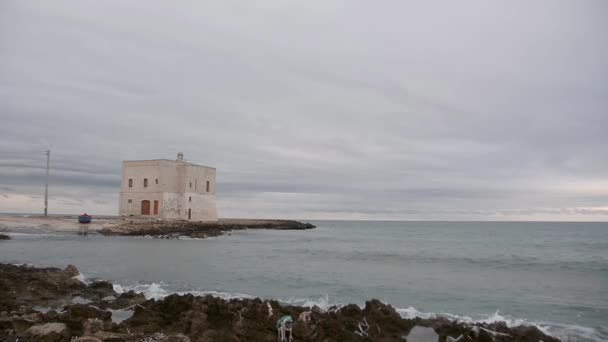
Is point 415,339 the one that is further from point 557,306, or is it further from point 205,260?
point 205,260

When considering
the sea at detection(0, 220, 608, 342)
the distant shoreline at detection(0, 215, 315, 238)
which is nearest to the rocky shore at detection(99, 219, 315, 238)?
the distant shoreline at detection(0, 215, 315, 238)

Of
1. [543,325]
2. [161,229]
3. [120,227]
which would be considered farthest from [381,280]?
[120,227]

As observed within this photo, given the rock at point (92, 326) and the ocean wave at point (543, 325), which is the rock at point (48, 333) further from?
the ocean wave at point (543, 325)

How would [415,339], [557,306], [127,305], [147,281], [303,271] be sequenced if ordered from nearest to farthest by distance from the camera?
[415,339] < [127,305] < [557,306] < [147,281] < [303,271]

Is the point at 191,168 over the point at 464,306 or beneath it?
over

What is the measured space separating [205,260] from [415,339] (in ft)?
47.6

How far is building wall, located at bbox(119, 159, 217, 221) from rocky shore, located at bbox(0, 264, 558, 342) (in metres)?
33.7

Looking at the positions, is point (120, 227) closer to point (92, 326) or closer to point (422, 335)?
point (92, 326)

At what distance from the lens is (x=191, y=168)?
4497cm

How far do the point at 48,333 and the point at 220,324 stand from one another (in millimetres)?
2742

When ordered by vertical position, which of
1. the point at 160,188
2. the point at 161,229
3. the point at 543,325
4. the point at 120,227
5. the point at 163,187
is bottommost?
the point at 543,325

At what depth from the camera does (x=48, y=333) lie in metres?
6.72

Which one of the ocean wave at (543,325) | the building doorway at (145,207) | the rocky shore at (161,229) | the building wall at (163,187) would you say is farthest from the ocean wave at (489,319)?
the building doorway at (145,207)

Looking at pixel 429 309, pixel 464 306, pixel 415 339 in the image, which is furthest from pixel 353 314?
pixel 464 306
